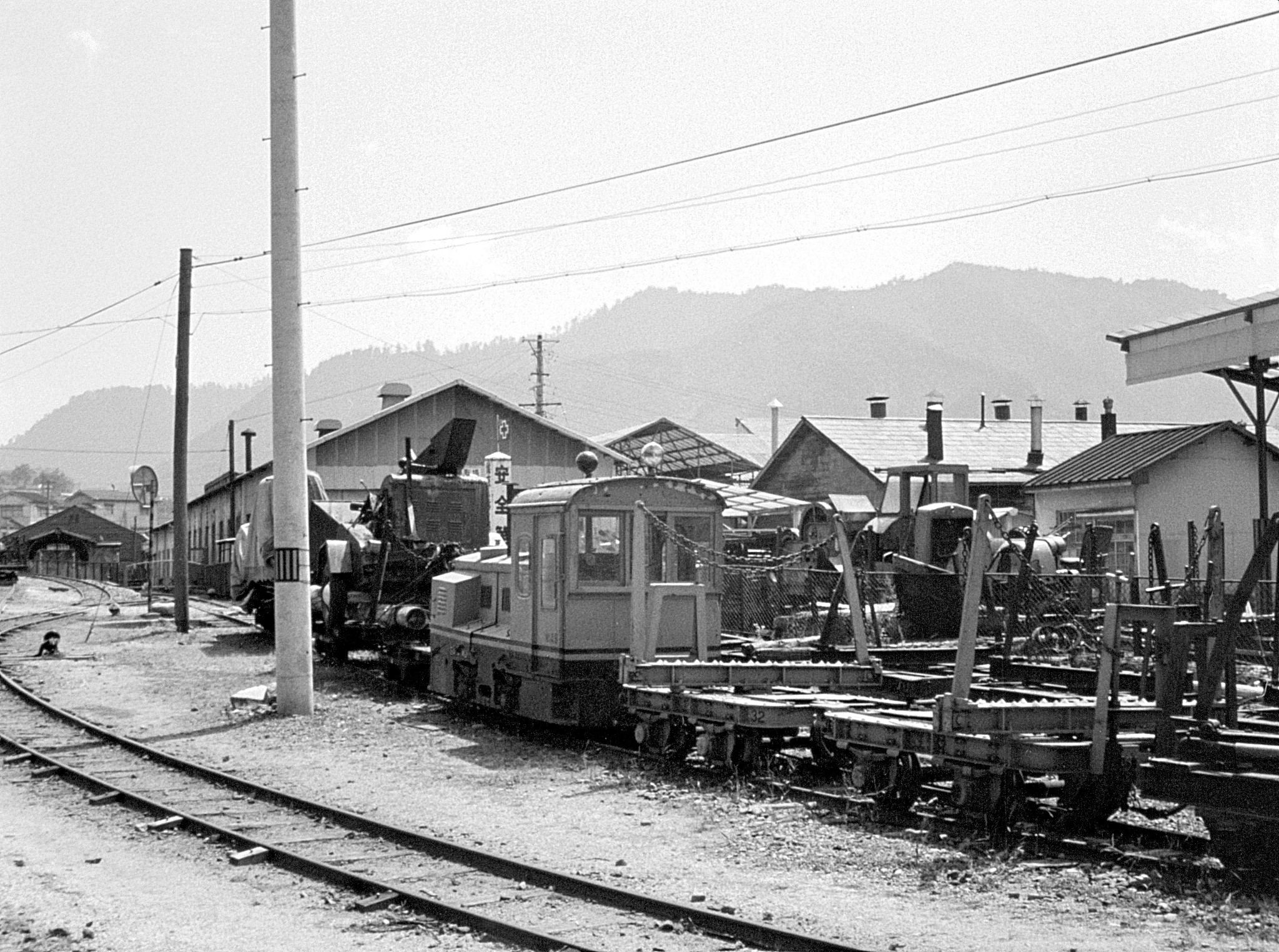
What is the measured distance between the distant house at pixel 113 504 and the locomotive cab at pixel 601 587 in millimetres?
132471

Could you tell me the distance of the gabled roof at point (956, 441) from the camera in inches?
1690

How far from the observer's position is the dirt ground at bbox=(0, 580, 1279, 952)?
24.2 feet

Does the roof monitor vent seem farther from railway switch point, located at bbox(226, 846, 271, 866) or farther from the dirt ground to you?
railway switch point, located at bbox(226, 846, 271, 866)

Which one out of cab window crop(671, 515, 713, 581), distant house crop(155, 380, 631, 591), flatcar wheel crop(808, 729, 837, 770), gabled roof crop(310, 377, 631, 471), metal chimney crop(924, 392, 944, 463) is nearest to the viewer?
flatcar wheel crop(808, 729, 837, 770)

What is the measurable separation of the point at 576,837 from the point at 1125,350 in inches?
361

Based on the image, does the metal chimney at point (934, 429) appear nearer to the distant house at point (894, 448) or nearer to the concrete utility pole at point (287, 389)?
the distant house at point (894, 448)

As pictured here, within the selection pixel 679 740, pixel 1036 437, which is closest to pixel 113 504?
pixel 1036 437

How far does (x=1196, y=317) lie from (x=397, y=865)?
33.3 feet

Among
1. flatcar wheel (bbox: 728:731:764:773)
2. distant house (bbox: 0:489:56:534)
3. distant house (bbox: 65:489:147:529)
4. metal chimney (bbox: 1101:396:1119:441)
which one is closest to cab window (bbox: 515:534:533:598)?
flatcar wheel (bbox: 728:731:764:773)

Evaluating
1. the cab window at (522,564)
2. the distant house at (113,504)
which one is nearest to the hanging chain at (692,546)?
the cab window at (522,564)

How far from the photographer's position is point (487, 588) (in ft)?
53.6

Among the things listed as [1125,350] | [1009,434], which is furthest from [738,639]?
[1009,434]

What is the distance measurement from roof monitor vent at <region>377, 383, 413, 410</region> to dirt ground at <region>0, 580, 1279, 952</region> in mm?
32715

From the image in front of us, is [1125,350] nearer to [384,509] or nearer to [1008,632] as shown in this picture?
[1008,632]
